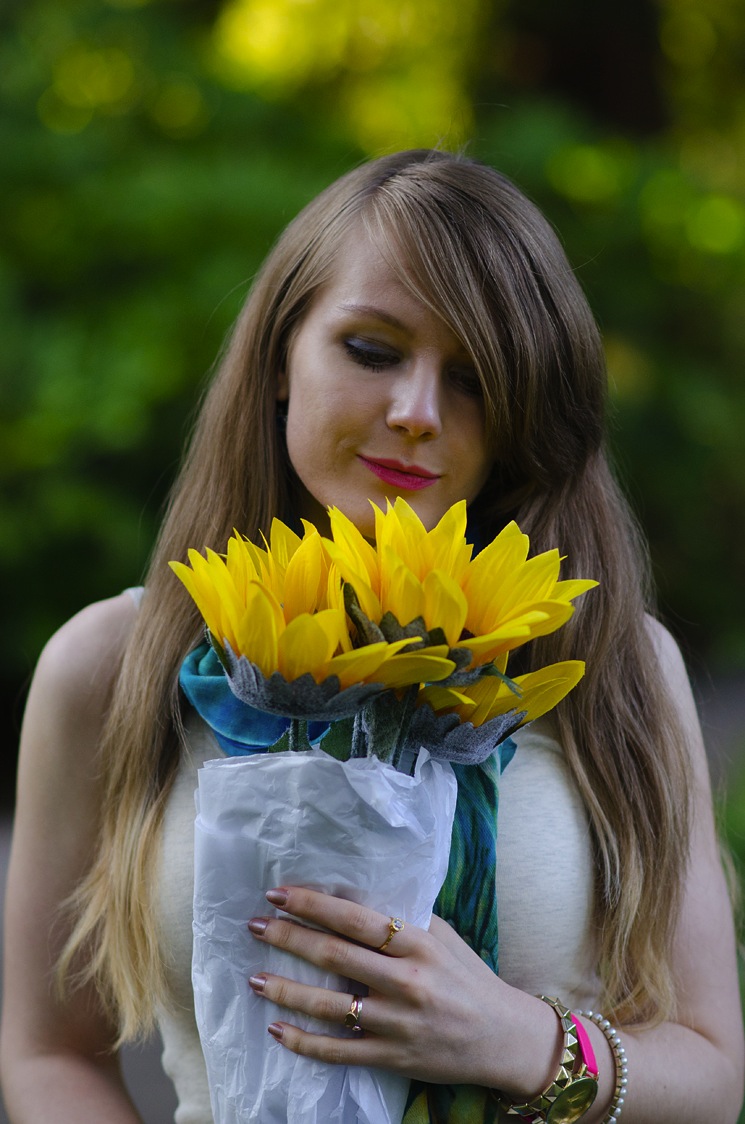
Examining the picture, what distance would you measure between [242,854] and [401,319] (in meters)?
0.78

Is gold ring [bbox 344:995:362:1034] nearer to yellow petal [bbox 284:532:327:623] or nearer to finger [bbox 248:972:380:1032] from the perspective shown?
finger [bbox 248:972:380:1032]

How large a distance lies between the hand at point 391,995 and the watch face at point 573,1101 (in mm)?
117

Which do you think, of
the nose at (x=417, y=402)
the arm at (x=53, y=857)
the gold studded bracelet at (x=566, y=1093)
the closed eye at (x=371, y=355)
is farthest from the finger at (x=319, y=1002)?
the closed eye at (x=371, y=355)

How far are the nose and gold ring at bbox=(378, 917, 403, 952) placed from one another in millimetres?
663

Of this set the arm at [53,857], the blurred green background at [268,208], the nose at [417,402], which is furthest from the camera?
the blurred green background at [268,208]

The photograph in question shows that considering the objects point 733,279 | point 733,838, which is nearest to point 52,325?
point 733,838

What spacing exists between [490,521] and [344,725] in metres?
0.73

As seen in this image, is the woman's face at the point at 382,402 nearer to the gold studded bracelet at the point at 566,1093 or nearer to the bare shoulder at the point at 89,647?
the bare shoulder at the point at 89,647

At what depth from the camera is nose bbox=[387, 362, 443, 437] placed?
5.05ft

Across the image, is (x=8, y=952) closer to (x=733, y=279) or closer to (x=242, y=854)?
(x=242, y=854)

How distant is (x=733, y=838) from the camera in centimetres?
354

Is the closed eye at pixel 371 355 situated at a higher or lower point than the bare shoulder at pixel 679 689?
higher

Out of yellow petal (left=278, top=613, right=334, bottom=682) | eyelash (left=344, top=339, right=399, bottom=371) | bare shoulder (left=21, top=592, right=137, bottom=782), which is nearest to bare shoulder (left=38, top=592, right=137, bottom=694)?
bare shoulder (left=21, top=592, right=137, bottom=782)

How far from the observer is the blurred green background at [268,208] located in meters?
4.70
